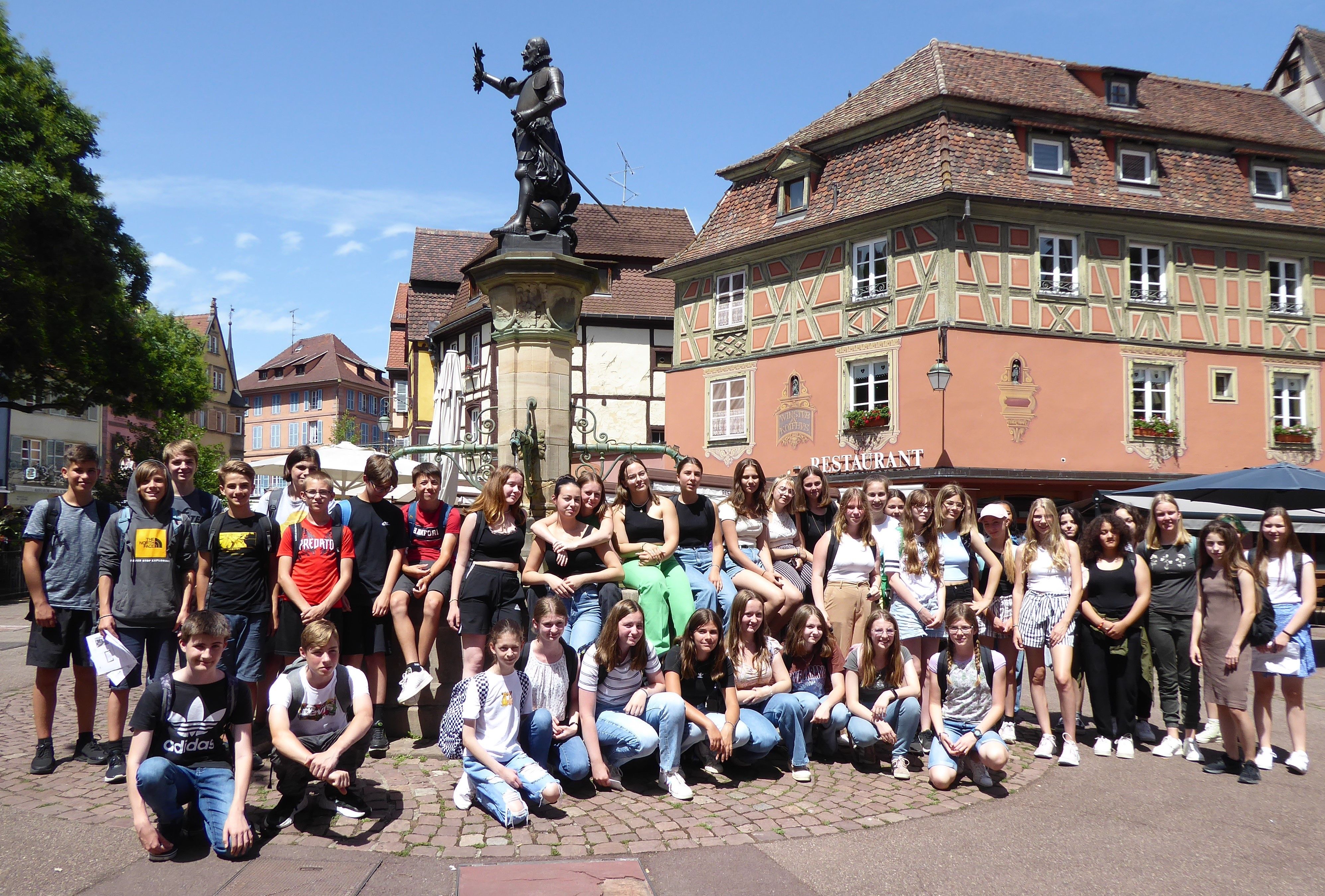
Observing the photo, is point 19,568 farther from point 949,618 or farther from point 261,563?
point 949,618

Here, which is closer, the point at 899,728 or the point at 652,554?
the point at 899,728

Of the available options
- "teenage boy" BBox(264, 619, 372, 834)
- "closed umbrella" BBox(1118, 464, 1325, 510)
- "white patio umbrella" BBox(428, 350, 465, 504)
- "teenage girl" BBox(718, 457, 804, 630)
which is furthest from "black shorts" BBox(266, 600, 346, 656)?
"closed umbrella" BBox(1118, 464, 1325, 510)

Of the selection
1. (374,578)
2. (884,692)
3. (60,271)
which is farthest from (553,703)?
(60,271)

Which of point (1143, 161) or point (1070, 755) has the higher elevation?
point (1143, 161)

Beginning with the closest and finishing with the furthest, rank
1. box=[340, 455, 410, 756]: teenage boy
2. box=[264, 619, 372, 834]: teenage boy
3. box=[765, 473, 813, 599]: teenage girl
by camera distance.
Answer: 1. box=[264, 619, 372, 834]: teenage boy
2. box=[340, 455, 410, 756]: teenage boy
3. box=[765, 473, 813, 599]: teenage girl

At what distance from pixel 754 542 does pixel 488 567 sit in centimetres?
217

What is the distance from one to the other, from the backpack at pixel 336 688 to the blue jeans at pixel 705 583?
8.07 feet

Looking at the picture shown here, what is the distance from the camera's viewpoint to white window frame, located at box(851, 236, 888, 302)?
22.9m

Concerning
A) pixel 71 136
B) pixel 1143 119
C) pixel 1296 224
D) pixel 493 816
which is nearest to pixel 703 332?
pixel 1143 119

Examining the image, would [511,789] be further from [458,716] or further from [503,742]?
[458,716]

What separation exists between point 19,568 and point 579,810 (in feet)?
63.2

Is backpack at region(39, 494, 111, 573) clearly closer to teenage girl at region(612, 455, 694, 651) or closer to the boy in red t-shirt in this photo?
the boy in red t-shirt

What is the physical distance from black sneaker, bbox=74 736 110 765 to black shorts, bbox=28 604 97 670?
51 centimetres

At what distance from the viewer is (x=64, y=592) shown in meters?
6.04
